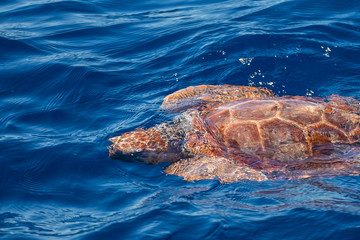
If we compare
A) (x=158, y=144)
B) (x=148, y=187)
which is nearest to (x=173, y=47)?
(x=158, y=144)

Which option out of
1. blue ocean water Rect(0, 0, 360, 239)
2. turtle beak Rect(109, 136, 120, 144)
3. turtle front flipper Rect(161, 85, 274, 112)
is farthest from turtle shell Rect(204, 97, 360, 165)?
turtle beak Rect(109, 136, 120, 144)

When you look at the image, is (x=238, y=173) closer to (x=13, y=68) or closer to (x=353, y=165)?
(x=353, y=165)

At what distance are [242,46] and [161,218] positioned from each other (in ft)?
18.9

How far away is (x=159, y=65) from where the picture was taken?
30.5 feet

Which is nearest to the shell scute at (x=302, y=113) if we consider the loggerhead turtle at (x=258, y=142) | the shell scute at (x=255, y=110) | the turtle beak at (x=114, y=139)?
the loggerhead turtle at (x=258, y=142)

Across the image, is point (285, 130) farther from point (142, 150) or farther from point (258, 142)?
point (142, 150)

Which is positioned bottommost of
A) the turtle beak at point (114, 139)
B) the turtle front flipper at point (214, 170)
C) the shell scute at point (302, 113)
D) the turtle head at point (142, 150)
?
the turtle front flipper at point (214, 170)

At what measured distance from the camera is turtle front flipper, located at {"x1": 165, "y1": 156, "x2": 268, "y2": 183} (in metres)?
5.45

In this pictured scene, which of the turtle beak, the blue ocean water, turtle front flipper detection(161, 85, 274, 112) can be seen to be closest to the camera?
the blue ocean water

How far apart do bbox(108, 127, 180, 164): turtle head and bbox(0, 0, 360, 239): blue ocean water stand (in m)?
0.15

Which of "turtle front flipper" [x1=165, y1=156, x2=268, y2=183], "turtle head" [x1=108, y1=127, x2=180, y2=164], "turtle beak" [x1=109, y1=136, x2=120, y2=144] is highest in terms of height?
"turtle beak" [x1=109, y1=136, x2=120, y2=144]

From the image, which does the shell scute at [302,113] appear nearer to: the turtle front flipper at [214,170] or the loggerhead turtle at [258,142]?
the loggerhead turtle at [258,142]

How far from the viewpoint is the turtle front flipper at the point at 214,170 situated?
17.9 ft

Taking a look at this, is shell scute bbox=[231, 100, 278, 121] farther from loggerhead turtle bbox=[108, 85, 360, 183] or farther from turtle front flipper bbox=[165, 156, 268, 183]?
turtle front flipper bbox=[165, 156, 268, 183]
